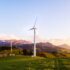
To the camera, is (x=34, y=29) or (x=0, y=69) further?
(x=34, y=29)

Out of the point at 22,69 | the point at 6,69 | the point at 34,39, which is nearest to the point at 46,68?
the point at 22,69

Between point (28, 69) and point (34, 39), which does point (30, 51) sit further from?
point (28, 69)

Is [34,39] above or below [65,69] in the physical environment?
above

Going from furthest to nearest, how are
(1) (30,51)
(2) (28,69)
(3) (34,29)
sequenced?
(1) (30,51) < (3) (34,29) < (2) (28,69)

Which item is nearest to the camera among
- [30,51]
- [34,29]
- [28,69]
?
[28,69]

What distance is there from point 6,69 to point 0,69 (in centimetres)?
93

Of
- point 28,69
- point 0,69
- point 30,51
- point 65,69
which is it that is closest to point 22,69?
point 28,69

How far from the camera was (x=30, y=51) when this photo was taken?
306ft

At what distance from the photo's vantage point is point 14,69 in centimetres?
3569

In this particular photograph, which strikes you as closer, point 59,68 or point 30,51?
point 59,68

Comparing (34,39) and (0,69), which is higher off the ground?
(34,39)

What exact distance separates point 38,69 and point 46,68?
139 cm

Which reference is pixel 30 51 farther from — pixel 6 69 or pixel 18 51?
pixel 6 69

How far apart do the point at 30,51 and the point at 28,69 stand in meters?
58.9
